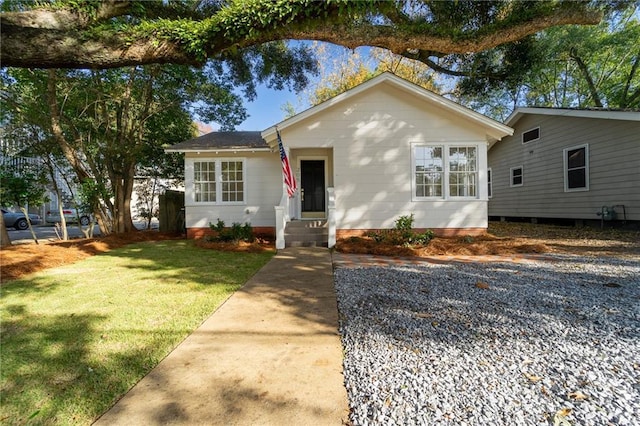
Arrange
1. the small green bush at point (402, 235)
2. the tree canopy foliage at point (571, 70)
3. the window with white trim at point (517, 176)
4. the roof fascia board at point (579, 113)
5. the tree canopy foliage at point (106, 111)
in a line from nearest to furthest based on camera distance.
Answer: the small green bush at point (402, 235), the roof fascia board at point (579, 113), the tree canopy foliage at point (106, 111), the tree canopy foliage at point (571, 70), the window with white trim at point (517, 176)

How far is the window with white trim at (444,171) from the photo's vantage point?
8.95 meters

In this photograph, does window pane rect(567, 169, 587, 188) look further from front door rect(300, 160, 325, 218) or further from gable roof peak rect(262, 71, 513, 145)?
front door rect(300, 160, 325, 218)

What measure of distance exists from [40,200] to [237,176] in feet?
18.0

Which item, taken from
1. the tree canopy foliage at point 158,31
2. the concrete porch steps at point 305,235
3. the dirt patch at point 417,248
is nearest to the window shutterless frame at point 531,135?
the dirt patch at point 417,248

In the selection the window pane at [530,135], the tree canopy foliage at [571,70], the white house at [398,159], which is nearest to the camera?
the white house at [398,159]

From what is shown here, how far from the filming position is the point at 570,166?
11.4 m

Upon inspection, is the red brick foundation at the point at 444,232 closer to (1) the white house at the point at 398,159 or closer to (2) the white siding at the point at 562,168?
(1) the white house at the point at 398,159

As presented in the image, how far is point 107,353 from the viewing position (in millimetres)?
2475

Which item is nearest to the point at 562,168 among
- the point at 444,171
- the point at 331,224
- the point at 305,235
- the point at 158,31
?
the point at 444,171

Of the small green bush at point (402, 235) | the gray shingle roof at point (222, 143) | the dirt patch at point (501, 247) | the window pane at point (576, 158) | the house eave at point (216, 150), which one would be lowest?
the dirt patch at point (501, 247)

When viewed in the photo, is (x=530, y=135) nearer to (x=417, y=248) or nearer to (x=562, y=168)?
(x=562, y=168)

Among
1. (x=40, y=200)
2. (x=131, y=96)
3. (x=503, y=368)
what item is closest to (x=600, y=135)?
(x=503, y=368)

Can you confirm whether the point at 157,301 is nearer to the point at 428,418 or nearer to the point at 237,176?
the point at 428,418

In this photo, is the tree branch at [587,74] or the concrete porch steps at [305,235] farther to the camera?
the tree branch at [587,74]
